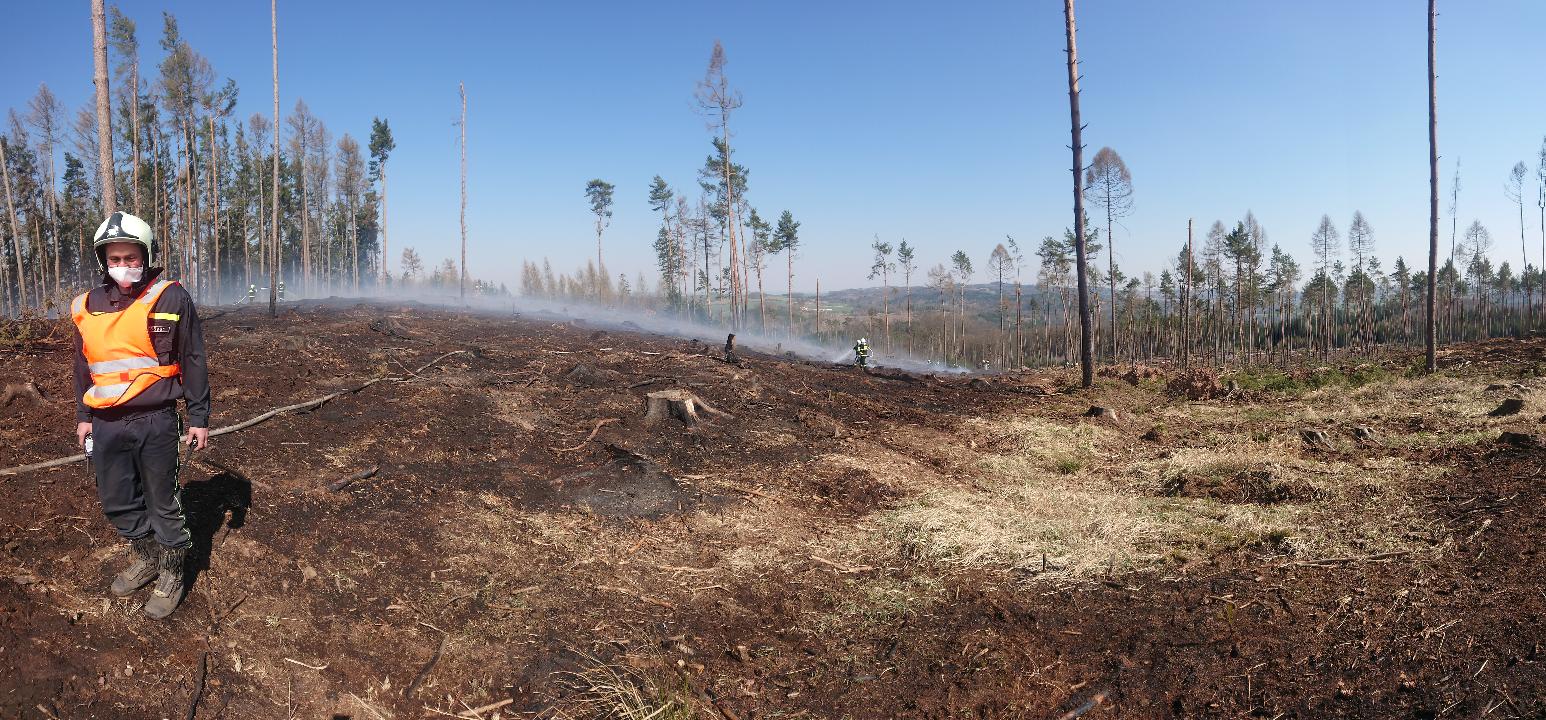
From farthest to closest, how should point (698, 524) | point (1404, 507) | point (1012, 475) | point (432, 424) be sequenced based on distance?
point (1012, 475) < point (432, 424) < point (698, 524) < point (1404, 507)

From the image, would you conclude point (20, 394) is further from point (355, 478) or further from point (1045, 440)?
point (1045, 440)

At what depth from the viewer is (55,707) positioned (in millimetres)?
3039

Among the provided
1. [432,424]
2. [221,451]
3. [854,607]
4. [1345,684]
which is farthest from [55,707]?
[1345,684]

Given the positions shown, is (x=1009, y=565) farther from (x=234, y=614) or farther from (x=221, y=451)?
(x=221, y=451)

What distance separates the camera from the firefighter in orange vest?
11.7 ft

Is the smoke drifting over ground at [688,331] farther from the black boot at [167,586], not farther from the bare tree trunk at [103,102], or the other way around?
the black boot at [167,586]

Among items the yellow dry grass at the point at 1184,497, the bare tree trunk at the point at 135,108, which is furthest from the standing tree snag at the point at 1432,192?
the bare tree trunk at the point at 135,108

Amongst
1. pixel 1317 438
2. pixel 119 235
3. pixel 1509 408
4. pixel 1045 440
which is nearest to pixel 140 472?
pixel 119 235

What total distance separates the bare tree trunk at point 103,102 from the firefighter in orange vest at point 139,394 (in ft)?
29.0

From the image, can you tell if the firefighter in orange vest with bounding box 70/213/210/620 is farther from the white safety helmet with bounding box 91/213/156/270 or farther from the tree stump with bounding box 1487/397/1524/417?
the tree stump with bounding box 1487/397/1524/417

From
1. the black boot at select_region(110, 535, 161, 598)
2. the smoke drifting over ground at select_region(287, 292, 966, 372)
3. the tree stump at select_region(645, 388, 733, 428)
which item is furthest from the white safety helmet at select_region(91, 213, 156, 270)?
Answer: the smoke drifting over ground at select_region(287, 292, 966, 372)

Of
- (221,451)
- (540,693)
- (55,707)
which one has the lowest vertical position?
(540,693)

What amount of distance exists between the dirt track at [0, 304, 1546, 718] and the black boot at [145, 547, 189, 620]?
9 centimetres

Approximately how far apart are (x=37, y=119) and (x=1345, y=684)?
2481 inches
